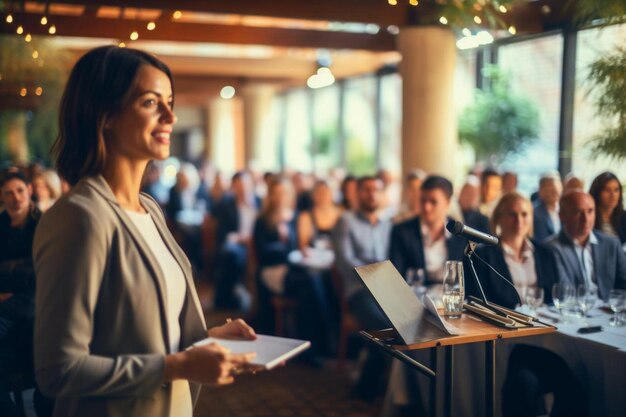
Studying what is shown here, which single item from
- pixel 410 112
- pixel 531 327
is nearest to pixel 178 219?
pixel 410 112

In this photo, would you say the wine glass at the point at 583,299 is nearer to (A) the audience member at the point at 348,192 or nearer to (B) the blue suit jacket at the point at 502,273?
(B) the blue suit jacket at the point at 502,273

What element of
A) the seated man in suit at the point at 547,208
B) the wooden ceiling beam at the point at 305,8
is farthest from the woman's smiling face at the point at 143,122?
the wooden ceiling beam at the point at 305,8

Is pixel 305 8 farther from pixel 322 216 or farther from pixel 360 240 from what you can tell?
pixel 360 240

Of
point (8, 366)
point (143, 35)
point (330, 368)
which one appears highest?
point (143, 35)

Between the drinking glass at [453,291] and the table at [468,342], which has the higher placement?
the drinking glass at [453,291]

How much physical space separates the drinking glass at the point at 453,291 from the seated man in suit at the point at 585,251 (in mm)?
1272

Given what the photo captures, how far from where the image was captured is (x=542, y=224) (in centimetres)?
571

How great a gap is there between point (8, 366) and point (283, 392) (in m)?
2.12

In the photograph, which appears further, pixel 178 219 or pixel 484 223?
pixel 178 219

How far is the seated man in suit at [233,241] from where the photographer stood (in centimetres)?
789

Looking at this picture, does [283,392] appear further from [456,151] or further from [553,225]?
[456,151]

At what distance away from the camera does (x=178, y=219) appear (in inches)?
403

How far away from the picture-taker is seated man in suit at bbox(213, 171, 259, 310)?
789 centimetres

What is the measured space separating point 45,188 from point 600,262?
4.72 meters
